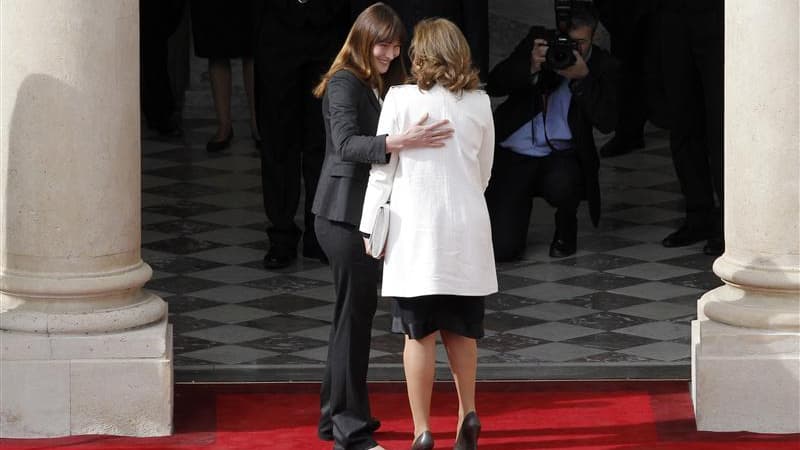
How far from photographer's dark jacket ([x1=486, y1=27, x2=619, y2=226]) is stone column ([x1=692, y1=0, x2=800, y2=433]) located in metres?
2.88

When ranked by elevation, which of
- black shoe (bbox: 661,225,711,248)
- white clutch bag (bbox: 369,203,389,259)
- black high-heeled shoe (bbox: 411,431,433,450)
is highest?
white clutch bag (bbox: 369,203,389,259)

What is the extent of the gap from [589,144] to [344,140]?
12.4ft

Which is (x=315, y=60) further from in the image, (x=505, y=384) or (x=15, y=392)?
(x=15, y=392)

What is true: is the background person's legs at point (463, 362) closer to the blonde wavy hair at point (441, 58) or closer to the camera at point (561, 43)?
the blonde wavy hair at point (441, 58)

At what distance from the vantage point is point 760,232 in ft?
23.7

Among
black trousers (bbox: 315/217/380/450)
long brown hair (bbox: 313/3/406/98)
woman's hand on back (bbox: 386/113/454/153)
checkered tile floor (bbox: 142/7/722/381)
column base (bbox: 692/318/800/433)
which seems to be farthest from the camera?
checkered tile floor (bbox: 142/7/722/381)

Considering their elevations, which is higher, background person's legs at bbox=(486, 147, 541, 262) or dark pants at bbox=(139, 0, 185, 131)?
dark pants at bbox=(139, 0, 185, 131)

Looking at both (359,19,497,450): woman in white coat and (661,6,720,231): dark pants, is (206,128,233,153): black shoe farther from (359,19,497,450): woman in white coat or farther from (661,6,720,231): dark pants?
(359,19,497,450): woman in white coat

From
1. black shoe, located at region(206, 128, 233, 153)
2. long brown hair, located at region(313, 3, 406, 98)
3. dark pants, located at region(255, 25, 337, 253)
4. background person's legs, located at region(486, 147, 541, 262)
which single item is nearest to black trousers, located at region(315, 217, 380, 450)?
long brown hair, located at region(313, 3, 406, 98)

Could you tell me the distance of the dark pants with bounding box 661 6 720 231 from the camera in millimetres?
10203

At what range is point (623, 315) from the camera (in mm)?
9047

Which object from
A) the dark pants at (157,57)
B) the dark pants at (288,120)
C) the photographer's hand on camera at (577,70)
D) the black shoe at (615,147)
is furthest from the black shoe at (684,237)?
the dark pants at (157,57)

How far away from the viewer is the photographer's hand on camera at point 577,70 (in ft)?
32.9

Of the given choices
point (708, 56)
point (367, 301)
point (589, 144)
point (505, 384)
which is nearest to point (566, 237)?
point (589, 144)
